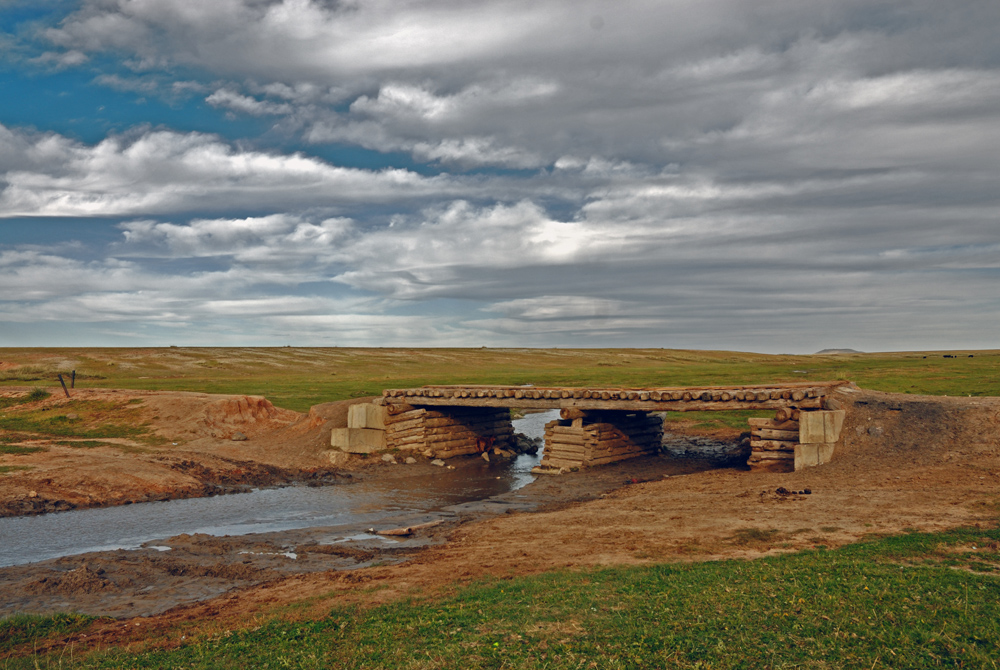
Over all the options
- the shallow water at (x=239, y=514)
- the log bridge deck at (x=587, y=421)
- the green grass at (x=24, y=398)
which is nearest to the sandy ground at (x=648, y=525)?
the log bridge deck at (x=587, y=421)

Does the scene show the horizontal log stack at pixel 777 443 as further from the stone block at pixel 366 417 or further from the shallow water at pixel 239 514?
the stone block at pixel 366 417

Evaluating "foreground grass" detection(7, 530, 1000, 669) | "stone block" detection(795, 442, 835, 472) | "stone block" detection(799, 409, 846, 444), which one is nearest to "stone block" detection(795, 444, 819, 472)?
"stone block" detection(795, 442, 835, 472)

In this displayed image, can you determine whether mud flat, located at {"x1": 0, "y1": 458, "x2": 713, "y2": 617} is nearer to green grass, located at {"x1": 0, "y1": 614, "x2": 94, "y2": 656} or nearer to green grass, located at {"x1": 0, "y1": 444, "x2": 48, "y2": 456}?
green grass, located at {"x1": 0, "y1": 614, "x2": 94, "y2": 656}

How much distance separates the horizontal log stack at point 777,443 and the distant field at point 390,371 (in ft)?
79.7

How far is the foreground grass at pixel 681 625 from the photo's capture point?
919 cm

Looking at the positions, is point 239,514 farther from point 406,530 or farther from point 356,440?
point 356,440

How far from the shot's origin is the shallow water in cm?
2153

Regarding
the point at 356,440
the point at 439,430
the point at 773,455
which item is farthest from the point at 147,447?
the point at 773,455

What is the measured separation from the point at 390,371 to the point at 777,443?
8763 centimetres

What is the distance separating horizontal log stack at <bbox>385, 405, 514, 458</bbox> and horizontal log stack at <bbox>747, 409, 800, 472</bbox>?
17.6m

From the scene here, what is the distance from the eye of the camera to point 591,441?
3459 centimetres

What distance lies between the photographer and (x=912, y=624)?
9711mm

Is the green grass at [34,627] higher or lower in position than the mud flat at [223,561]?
higher

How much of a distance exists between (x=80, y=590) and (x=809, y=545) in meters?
17.2
